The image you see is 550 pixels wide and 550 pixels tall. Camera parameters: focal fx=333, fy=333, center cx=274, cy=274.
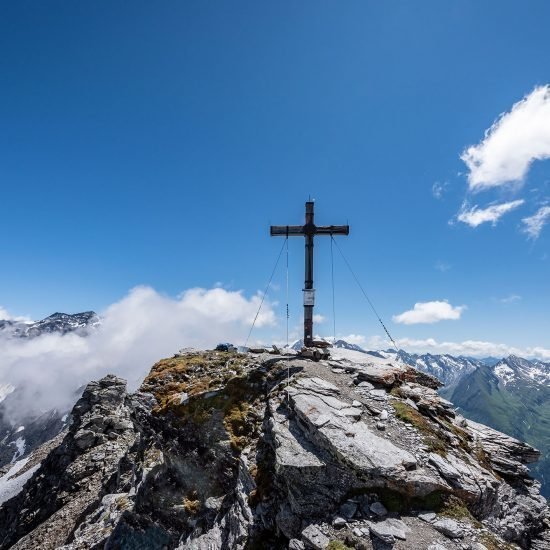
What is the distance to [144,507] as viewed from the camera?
15.0 metres

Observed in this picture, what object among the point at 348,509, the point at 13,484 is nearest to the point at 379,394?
the point at 348,509

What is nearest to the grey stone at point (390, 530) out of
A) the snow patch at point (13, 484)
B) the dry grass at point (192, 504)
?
the dry grass at point (192, 504)

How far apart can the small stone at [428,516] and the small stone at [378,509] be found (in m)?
1.06

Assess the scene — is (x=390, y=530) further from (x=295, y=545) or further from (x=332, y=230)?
(x=332, y=230)

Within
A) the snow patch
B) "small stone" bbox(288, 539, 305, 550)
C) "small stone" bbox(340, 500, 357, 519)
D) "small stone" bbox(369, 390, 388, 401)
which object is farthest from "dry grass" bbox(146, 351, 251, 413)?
the snow patch

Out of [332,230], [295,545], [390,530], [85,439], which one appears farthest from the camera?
[85,439]

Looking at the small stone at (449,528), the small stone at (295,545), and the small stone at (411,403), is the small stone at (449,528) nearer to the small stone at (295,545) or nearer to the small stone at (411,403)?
the small stone at (295,545)

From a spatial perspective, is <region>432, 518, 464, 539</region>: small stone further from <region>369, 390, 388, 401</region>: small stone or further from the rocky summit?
<region>369, 390, 388, 401</region>: small stone

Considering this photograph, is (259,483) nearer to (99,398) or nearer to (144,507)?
(144,507)

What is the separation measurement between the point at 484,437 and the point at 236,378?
12436mm

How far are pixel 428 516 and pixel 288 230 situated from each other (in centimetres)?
1727

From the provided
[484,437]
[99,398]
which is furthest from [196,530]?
[99,398]

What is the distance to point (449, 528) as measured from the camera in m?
9.53

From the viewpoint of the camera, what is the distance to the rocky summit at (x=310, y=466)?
33.7ft
